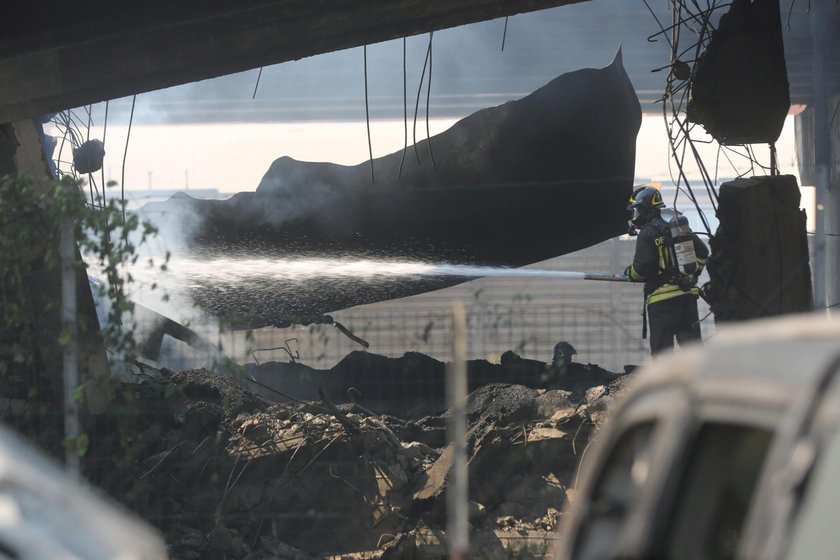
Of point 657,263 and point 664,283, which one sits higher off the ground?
point 657,263

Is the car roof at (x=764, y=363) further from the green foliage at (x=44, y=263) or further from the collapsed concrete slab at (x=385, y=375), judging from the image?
the collapsed concrete slab at (x=385, y=375)

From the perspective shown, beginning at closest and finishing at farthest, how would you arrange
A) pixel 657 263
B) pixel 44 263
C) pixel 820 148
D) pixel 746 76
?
1. pixel 44 263
2. pixel 746 76
3. pixel 657 263
4. pixel 820 148

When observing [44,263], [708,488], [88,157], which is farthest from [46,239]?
[708,488]

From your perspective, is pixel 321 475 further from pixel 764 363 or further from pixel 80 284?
pixel 764 363

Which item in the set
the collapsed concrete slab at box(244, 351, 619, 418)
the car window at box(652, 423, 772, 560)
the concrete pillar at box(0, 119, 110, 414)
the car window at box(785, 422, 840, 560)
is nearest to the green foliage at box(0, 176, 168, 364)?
the concrete pillar at box(0, 119, 110, 414)

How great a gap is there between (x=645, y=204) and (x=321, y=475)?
149 inches

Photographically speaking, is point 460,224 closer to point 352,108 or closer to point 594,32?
point 352,108

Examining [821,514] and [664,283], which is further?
[664,283]

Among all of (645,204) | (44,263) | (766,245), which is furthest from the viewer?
(645,204)

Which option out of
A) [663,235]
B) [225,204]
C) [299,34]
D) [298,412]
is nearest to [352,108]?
[225,204]

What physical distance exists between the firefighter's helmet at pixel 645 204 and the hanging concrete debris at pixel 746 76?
288 cm

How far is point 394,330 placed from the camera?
816cm

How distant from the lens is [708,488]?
4.32ft

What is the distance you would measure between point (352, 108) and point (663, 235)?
3.64 metres
